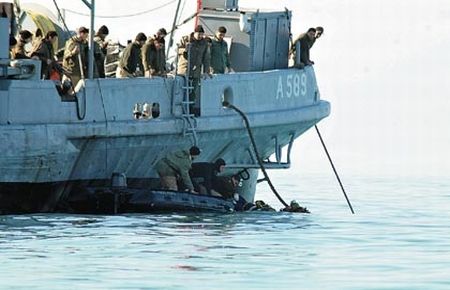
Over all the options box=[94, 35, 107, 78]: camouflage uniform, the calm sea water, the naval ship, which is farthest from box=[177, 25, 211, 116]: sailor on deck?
the calm sea water

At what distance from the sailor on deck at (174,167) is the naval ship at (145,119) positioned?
112 millimetres

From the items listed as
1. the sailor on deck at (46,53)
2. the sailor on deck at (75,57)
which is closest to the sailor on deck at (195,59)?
the sailor on deck at (75,57)

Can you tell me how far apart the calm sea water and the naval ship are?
2.54 ft

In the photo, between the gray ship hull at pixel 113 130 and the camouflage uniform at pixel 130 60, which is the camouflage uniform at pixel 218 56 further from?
the camouflage uniform at pixel 130 60

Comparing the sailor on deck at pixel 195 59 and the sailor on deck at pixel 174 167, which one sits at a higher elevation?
the sailor on deck at pixel 195 59

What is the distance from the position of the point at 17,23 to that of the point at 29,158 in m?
5.19

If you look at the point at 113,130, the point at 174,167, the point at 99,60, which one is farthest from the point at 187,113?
the point at 113,130

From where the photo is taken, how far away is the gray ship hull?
27453 mm

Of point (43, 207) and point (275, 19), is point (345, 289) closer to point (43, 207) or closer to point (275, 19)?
point (43, 207)

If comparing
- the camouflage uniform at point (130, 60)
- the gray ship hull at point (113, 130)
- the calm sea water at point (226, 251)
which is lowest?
the calm sea water at point (226, 251)

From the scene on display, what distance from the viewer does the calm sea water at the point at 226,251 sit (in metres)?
20.7

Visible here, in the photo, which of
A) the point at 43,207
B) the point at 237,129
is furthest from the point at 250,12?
the point at 43,207

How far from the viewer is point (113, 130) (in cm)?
2852

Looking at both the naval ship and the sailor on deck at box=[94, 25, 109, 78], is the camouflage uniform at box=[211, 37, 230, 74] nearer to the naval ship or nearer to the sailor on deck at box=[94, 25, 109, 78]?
the naval ship
